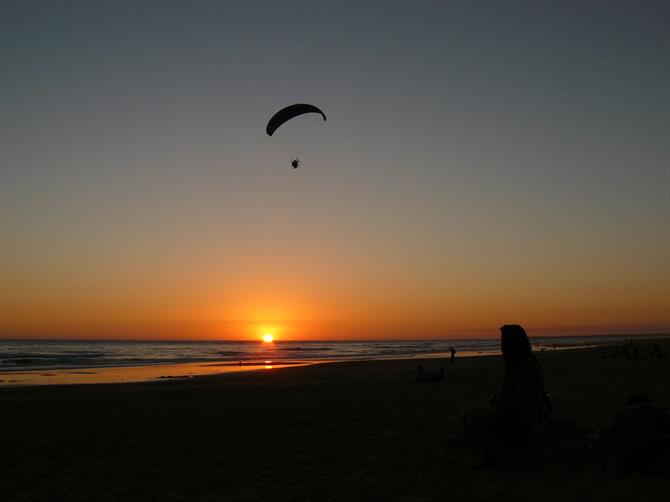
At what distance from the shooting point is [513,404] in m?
6.96

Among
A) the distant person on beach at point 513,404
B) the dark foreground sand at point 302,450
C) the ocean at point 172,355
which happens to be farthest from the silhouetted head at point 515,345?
the ocean at point 172,355

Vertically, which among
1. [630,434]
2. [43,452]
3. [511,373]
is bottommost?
[43,452]

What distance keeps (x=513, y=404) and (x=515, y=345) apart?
2.36 feet

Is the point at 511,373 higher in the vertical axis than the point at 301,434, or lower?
higher

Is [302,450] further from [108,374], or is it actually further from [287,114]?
[108,374]

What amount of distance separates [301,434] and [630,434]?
6149mm

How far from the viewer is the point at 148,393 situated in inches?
807

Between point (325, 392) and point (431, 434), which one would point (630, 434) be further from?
point (325, 392)

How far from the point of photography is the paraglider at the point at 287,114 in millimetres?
23859

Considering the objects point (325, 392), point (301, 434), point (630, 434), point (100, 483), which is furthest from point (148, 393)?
point (630, 434)

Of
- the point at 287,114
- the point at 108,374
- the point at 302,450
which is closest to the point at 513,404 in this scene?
the point at 302,450

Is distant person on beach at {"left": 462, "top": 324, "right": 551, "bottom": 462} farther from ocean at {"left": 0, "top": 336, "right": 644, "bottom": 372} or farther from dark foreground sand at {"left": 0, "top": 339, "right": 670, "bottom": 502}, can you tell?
ocean at {"left": 0, "top": 336, "right": 644, "bottom": 372}

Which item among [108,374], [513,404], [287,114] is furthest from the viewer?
[108,374]

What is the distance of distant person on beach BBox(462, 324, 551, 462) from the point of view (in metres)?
6.93
